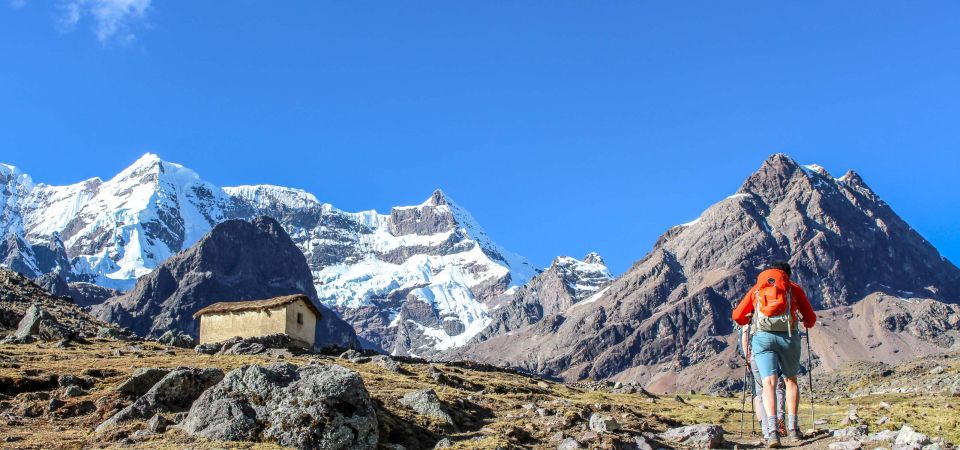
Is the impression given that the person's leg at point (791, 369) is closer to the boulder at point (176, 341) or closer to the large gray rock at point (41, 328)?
the large gray rock at point (41, 328)

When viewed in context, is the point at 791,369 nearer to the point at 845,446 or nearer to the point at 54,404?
the point at 845,446

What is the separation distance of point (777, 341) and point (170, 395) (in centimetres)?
1437

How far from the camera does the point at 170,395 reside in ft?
69.0

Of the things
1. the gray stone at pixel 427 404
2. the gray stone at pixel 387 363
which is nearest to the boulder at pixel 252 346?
the gray stone at pixel 387 363

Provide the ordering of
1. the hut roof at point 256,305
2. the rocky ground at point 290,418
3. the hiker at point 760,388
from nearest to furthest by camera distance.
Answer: the rocky ground at point 290,418
the hiker at point 760,388
the hut roof at point 256,305

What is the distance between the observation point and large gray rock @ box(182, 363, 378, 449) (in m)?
17.0

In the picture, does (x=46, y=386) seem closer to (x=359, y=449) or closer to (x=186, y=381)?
(x=186, y=381)

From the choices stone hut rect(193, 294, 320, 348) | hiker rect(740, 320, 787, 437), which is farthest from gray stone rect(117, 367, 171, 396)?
stone hut rect(193, 294, 320, 348)

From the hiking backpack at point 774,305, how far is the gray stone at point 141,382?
16.2 metres

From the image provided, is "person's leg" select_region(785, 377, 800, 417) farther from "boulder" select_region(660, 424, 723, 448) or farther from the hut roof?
the hut roof

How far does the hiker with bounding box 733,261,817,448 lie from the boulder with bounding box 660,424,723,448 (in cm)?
164

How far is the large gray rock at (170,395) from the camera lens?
1984 centimetres

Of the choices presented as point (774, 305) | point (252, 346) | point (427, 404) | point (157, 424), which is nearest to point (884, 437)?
point (774, 305)

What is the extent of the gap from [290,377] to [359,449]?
3043 mm
